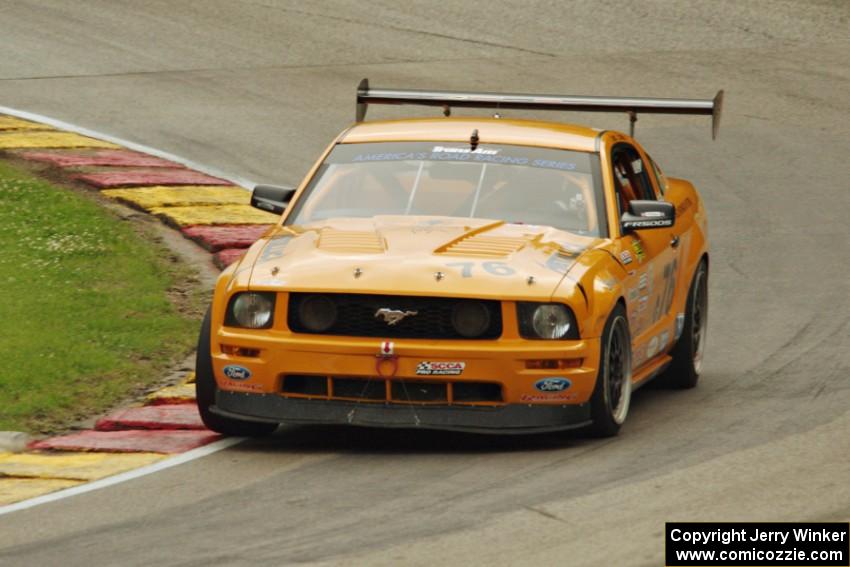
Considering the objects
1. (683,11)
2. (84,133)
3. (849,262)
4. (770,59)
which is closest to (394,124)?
(849,262)

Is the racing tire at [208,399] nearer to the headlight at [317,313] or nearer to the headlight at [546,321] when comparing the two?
the headlight at [317,313]

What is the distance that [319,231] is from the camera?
1000 cm

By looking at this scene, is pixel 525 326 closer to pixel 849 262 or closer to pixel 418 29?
pixel 849 262

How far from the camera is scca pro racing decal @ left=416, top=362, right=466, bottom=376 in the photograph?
29.5ft

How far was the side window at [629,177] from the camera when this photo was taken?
10672 mm

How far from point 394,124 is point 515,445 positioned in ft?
8.29

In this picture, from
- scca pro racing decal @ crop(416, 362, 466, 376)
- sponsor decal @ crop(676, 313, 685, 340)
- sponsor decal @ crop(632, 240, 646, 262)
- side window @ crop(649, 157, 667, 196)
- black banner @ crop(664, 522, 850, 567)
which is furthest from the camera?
side window @ crop(649, 157, 667, 196)

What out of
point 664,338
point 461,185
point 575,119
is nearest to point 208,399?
point 461,185

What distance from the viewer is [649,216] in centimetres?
1014

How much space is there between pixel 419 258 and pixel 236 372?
3.35ft

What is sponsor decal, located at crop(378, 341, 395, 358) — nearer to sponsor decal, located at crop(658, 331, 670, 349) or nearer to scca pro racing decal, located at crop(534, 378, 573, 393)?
scca pro racing decal, located at crop(534, 378, 573, 393)

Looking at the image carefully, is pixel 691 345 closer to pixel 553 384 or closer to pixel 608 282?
pixel 608 282

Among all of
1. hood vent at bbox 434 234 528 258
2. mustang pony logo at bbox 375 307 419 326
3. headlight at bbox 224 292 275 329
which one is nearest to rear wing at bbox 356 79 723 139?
hood vent at bbox 434 234 528 258

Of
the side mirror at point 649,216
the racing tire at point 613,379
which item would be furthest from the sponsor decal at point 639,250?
the racing tire at point 613,379
